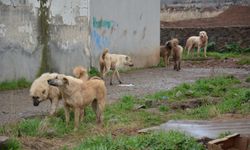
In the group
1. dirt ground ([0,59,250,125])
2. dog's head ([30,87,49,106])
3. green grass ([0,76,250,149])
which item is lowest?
dirt ground ([0,59,250,125])

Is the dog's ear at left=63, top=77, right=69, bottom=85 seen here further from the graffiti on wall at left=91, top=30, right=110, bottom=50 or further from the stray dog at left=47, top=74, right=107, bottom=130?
the graffiti on wall at left=91, top=30, right=110, bottom=50

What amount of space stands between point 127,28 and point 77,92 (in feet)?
41.5

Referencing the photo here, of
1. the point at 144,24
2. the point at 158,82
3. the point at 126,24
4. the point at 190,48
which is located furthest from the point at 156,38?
the point at 158,82

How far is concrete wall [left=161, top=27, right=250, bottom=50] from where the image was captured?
1275 inches

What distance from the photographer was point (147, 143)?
739cm

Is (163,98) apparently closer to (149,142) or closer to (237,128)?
(237,128)

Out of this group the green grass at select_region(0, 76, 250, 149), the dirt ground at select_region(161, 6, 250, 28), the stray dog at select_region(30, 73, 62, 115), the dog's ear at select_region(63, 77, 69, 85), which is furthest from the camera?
the dirt ground at select_region(161, 6, 250, 28)

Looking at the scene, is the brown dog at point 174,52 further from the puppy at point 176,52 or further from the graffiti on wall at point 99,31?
the graffiti on wall at point 99,31

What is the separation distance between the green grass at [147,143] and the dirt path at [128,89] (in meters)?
3.14

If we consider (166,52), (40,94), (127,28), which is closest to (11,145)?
(40,94)

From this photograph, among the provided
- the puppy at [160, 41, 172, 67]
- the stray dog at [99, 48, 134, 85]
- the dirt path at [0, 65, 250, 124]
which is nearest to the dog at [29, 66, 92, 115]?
the dirt path at [0, 65, 250, 124]

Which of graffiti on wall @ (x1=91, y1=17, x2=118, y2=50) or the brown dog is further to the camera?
the brown dog

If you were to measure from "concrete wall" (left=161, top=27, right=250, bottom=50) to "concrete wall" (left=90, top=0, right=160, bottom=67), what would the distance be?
9295 millimetres

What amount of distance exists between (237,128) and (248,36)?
24732mm
